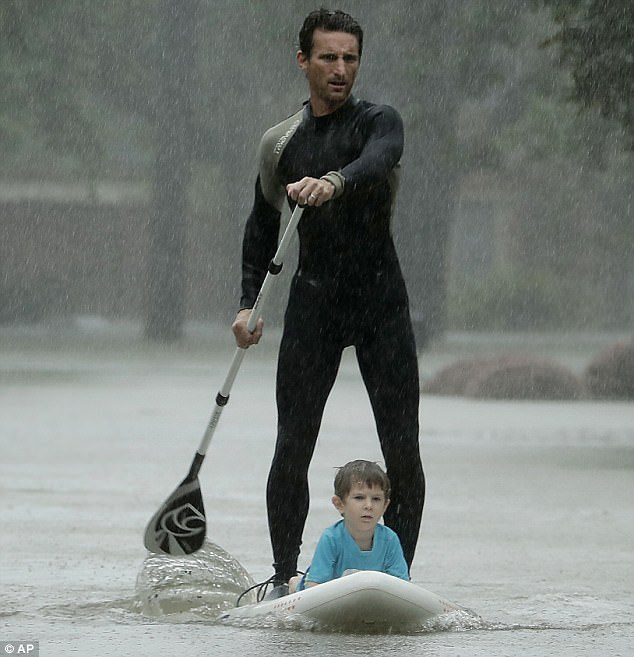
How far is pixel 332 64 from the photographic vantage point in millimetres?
6555

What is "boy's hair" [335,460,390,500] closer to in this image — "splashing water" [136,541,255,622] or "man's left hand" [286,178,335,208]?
"man's left hand" [286,178,335,208]

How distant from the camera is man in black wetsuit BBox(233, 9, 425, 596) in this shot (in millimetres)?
6609

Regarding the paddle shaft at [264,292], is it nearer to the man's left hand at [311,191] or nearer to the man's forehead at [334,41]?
the man's left hand at [311,191]

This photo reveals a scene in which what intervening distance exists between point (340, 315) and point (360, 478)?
0.66m

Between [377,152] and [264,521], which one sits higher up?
[377,152]

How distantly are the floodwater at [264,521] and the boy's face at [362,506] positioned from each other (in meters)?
0.37

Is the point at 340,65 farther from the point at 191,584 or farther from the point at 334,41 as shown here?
the point at 191,584

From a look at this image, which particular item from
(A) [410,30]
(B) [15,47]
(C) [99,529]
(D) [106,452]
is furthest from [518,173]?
(C) [99,529]

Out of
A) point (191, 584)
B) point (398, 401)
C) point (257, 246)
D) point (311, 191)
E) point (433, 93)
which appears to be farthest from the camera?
point (433, 93)

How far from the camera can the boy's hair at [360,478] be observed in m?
6.32

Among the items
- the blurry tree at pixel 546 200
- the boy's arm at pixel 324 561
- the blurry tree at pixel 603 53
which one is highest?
the blurry tree at pixel 546 200

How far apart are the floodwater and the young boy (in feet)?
0.73

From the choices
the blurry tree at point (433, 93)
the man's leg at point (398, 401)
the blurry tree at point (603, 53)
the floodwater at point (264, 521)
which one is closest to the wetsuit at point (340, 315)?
the man's leg at point (398, 401)

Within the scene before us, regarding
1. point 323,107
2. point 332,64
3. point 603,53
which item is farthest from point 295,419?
point 603,53
